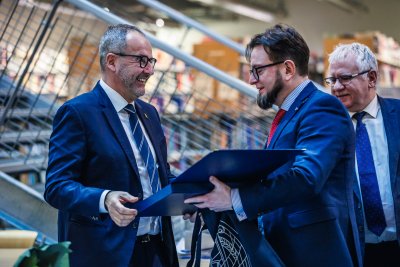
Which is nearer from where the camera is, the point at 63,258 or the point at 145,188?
the point at 63,258

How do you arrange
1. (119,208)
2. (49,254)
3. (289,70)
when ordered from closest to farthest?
(49,254) < (119,208) < (289,70)

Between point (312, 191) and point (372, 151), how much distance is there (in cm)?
77

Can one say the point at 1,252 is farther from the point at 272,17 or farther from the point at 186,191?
the point at 272,17

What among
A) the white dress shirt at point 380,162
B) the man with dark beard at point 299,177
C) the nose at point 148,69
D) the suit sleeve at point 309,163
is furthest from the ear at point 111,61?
the white dress shirt at point 380,162

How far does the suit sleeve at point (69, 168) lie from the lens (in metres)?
2.17

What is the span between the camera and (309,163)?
6.41 ft

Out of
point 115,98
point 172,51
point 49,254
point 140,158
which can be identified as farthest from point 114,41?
point 172,51

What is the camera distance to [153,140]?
98.7 inches

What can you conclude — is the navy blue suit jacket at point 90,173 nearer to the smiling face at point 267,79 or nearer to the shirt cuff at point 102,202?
the shirt cuff at point 102,202

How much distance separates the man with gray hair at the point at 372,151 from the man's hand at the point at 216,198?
734 mm

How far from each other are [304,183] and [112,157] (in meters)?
0.68

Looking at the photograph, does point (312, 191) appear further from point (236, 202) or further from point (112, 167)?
point (112, 167)

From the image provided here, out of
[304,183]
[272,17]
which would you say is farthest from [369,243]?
[272,17]

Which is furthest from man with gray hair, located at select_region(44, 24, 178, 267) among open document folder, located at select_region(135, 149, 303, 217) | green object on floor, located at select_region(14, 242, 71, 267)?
green object on floor, located at select_region(14, 242, 71, 267)
